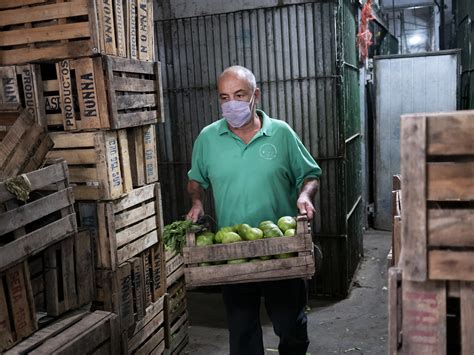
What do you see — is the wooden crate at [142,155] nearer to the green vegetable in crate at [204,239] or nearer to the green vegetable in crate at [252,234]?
the green vegetable in crate at [204,239]

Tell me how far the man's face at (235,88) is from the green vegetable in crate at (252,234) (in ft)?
3.43

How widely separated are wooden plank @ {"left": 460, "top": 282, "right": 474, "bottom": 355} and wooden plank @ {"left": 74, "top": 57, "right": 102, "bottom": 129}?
296 centimetres

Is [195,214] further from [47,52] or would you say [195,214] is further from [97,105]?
[47,52]

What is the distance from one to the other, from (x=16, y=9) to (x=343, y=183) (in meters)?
4.21

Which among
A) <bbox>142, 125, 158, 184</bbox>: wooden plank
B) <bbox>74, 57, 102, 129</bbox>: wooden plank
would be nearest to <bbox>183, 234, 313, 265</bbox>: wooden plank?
<bbox>74, 57, 102, 129</bbox>: wooden plank

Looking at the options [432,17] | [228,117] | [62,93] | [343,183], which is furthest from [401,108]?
[432,17]

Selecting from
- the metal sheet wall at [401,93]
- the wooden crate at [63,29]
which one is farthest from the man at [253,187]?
the metal sheet wall at [401,93]

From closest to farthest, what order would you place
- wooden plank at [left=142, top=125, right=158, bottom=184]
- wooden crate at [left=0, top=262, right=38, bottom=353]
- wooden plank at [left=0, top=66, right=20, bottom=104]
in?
1. wooden crate at [left=0, top=262, right=38, bottom=353]
2. wooden plank at [left=0, top=66, right=20, bottom=104]
3. wooden plank at [left=142, top=125, right=158, bottom=184]

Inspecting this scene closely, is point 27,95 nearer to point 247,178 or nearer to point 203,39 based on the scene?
point 247,178

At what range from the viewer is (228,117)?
3.82 meters

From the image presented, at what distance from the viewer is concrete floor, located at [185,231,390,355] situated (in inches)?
207

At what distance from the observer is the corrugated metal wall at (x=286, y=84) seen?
6.20m

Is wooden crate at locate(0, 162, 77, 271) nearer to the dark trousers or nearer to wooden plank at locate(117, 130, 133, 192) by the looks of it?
wooden plank at locate(117, 130, 133, 192)

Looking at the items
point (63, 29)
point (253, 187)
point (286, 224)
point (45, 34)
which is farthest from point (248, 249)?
point (45, 34)
